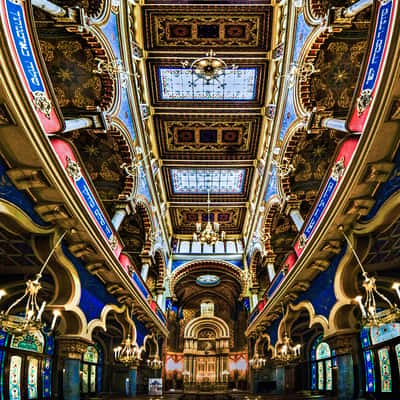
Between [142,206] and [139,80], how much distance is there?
4417 mm

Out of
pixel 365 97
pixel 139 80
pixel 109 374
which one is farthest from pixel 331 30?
pixel 109 374

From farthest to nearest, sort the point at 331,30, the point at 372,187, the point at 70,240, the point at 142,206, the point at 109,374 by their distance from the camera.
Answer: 1. the point at 109,374
2. the point at 142,206
3. the point at 331,30
4. the point at 70,240
5. the point at 372,187

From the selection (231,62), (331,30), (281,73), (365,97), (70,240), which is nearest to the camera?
(365,97)

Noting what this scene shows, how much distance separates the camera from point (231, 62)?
11055mm

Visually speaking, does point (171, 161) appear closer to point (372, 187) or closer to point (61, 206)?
point (61, 206)

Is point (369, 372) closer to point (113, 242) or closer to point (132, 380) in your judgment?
point (132, 380)

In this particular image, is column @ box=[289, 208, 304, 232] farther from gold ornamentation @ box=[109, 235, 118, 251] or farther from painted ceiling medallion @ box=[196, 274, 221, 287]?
painted ceiling medallion @ box=[196, 274, 221, 287]

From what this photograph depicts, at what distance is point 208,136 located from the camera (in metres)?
13.7

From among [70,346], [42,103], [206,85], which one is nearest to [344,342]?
[70,346]

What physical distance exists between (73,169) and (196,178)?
10.5 meters

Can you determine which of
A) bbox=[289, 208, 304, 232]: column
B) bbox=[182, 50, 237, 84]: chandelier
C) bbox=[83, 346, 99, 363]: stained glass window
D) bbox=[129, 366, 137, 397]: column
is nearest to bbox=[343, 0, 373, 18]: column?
bbox=[182, 50, 237, 84]: chandelier

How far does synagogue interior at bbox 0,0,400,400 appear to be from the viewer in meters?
4.58

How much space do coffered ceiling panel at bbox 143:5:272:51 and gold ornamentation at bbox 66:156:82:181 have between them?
6556 millimetres

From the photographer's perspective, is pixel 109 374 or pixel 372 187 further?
pixel 109 374
